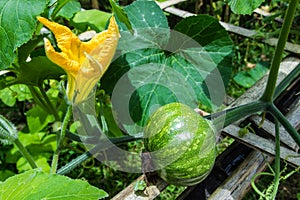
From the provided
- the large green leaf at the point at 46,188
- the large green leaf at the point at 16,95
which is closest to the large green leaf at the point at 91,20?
the large green leaf at the point at 16,95

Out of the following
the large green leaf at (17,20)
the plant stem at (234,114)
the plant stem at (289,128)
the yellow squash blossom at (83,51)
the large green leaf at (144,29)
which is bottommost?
the plant stem at (289,128)

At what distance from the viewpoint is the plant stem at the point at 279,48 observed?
121 centimetres

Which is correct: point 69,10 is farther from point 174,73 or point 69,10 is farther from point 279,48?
point 279,48

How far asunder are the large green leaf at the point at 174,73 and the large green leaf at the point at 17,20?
0.36 metres

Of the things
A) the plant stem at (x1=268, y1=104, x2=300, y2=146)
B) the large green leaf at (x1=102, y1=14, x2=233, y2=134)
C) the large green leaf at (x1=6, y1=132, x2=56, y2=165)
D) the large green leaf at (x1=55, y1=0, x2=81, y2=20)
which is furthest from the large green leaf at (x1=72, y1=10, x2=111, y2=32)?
the plant stem at (x1=268, y1=104, x2=300, y2=146)

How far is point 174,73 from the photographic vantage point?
1317 mm

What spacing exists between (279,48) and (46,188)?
0.77 metres

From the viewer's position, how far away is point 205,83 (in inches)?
51.8

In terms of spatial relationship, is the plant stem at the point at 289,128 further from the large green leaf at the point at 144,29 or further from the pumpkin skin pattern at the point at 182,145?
the large green leaf at the point at 144,29

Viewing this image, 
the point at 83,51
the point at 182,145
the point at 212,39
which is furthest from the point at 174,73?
the point at 83,51

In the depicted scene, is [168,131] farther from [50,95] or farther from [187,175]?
[50,95]

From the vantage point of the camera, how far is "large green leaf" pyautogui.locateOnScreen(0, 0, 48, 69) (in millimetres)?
976

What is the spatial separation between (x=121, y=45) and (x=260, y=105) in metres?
0.44

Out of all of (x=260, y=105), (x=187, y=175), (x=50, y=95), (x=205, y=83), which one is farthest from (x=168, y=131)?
(x=50, y=95)
